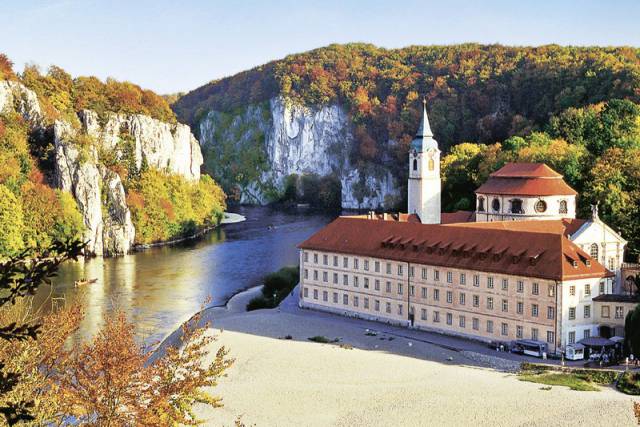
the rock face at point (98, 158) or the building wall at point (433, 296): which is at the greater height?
the rock face at point (98, 158)

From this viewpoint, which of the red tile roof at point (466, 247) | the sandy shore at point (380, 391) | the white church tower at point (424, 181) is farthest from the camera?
the white church tower at point (424, 181)

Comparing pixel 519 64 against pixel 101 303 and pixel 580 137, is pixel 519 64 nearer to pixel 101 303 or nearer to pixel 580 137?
pixel 580 137

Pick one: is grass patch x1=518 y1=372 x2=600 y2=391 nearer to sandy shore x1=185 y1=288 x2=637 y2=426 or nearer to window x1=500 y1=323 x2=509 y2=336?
sandy shore x1=185 y1=288 x2=637 y2=426

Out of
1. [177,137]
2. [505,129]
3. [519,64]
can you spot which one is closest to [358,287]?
[177,137]

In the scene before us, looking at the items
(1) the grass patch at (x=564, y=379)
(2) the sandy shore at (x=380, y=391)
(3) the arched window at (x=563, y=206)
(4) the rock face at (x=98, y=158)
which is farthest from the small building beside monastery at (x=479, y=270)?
(4) the rock face at (x=98, y=158)

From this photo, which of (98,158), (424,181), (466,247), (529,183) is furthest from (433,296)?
(98,158)

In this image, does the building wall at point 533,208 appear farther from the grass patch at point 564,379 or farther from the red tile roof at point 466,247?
the grass patch at point 564,379
